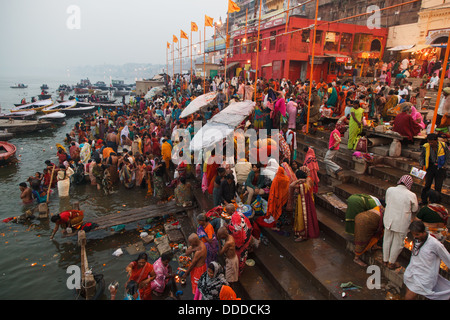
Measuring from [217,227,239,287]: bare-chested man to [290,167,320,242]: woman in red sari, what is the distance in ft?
4.80

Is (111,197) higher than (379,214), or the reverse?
(379,214)

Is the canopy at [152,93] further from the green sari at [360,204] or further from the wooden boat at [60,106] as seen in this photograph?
the green sari at [360,204]

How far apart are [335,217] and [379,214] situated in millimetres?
1475

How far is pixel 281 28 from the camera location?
23.1 meters

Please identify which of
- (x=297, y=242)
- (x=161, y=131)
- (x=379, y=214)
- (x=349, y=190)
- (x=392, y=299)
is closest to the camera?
(x=392, y=299)

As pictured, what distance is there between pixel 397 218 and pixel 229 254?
2.63m

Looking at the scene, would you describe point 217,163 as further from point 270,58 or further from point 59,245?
point 270,58

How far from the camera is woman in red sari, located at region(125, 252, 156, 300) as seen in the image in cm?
495

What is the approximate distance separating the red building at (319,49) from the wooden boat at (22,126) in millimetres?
17966

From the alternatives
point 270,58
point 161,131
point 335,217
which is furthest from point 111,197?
point 270,58

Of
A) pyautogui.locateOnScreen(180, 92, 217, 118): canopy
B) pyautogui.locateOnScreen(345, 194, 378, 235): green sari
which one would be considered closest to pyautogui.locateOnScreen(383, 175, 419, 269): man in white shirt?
pyautogui.locateOnScreen(345, 194, 378, 235): green sari

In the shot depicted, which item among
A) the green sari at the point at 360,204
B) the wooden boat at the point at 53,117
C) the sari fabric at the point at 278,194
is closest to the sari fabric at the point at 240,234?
the sari fabric at the point at 278,194

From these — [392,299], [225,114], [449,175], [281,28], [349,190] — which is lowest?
[392,299]

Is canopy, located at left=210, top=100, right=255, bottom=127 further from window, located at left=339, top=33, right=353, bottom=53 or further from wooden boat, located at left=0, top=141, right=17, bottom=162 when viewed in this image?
window, located at left=339, top=33, right=353, bottom=53
